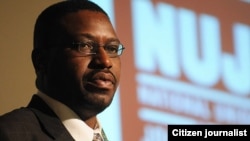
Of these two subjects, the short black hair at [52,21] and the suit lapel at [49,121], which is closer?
the suit lapel at [49,121]

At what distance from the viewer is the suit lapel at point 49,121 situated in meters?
1.10

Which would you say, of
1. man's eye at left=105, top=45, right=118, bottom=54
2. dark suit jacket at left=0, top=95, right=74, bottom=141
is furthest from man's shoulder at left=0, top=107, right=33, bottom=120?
man's eye at left=105, top=45, right=118, bottom=54

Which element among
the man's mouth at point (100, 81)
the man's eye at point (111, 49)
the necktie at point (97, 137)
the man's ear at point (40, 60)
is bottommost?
the necktie at point (97, 137)

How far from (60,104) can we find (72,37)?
0.58 feet

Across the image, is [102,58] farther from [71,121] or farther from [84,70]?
[71,121]

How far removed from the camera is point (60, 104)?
118 centimetres

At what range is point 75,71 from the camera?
1.17m

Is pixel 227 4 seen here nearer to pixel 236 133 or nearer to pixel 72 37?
pixel 236 133

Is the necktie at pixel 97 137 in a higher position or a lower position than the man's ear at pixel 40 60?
lower

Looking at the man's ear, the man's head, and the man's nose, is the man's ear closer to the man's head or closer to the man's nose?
the man's head

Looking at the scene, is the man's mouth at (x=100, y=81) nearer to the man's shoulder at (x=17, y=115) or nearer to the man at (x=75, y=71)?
the man at (x=75, y=71)

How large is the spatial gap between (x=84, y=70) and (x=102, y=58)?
0.18 feet

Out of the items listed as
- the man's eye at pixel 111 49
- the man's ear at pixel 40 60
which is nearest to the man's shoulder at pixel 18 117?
the man's ear at pixel 40 60

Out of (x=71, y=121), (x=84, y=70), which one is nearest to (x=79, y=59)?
(x=84, y=70)
